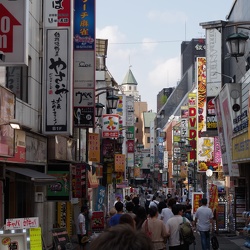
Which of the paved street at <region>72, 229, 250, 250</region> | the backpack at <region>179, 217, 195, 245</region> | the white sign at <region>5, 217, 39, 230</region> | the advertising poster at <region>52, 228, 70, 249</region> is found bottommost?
the paved street at <region>72, 229, 250, 250</region>

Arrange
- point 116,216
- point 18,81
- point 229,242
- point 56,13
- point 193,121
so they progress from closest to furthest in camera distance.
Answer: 1. point 116,216
2. point 18,81
3. point 56,13
4. point 229,242
5. point 193,121

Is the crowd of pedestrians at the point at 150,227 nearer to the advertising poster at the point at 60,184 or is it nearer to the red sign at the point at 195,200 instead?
the advertising poster at the point at 60,184

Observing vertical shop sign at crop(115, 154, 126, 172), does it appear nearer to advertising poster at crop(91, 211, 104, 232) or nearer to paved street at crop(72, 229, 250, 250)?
paved street at crop(72, 229, 250, 250)

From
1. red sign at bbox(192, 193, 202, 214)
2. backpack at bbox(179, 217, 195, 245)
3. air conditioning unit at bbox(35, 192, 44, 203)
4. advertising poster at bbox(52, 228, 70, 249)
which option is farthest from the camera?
red sign at bbox(192, 193, 202, 214)

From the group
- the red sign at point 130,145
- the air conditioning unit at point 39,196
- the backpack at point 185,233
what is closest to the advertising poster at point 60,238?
the air conditioning unit at point 39,196

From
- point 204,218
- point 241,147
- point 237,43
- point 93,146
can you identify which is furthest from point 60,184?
point 93,146

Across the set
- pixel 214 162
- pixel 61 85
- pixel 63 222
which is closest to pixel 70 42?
pixel 61 85

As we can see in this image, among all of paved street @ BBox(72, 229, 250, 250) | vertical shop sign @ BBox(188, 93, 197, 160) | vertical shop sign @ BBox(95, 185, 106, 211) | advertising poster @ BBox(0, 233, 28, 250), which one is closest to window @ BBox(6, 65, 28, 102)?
paved street @ BBox(72, 229, 250, 250)

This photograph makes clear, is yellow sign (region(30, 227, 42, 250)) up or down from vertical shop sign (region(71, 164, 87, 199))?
down

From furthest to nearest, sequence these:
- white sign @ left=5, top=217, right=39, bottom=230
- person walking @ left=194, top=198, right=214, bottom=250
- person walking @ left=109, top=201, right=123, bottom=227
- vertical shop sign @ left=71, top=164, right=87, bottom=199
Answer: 1. vertical shop sign @ left=71, top=164, right=87, bottom=199
2. person walking @ left=194, top=198, right=214, bottom=250
3. person walking @ left=109, top=201, right=123, bottom=227
4. white sign @ left=5, top=217, right=39, bottom=230

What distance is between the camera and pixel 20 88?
1927 cm

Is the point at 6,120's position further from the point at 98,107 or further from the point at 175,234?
the point at 98,107

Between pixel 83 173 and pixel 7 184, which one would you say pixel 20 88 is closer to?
pixel 7 184

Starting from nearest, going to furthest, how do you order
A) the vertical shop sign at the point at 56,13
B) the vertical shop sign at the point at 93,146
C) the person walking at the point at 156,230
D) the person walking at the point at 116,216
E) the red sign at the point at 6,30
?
the red sign at the point at 6,30 < the person walking at the point at 156,230 < the person walking at the point at 116,216 < the vertical shop sign at the point at 56,13 < the vertical shop sign at the point at 93,146
